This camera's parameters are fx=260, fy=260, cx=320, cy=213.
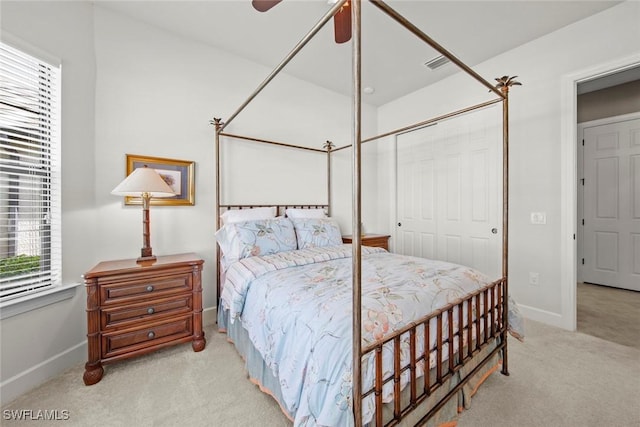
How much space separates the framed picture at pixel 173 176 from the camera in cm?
230

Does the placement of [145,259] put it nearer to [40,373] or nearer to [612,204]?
[40,373]

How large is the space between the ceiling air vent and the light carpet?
3.00m

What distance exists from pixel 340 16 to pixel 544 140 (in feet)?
7.84

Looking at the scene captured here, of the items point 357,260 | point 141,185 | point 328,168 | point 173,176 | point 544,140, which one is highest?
point 544,140

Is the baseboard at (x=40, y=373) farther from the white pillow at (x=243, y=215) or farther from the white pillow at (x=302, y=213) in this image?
the white pillow at (x=302, y=213)

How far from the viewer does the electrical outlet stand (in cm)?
268

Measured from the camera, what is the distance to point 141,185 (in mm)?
1972

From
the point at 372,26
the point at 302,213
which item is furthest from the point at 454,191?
the point at 372,26

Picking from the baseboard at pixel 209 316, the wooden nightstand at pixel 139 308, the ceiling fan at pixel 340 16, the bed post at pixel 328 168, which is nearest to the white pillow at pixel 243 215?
the wooden nightstand at pixel 139 308

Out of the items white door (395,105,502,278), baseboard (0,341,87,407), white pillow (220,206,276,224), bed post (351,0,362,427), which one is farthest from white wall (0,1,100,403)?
white door (395,105,502,278)

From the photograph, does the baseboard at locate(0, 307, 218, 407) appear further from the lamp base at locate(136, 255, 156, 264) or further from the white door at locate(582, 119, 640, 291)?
the white door at locate(582, 119, 640, 291)

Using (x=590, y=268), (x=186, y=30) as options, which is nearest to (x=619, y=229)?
(x=590, y=268)

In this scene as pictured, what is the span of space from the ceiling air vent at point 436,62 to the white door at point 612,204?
108 inches

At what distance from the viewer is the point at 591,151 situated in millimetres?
3871
